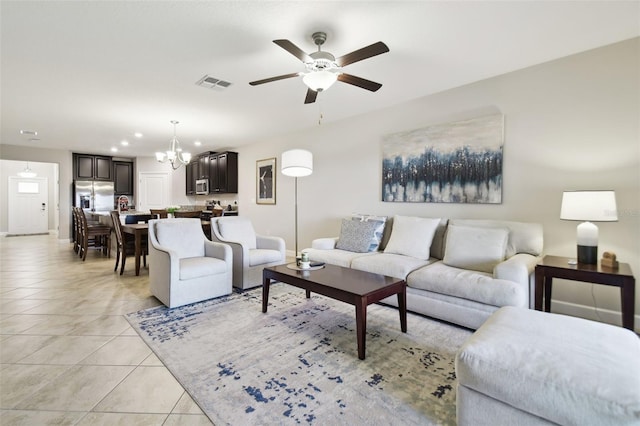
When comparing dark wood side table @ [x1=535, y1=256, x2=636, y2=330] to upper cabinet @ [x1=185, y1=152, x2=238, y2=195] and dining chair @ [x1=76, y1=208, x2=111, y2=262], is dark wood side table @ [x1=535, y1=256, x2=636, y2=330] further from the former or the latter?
dining chair @ [x1=76, y1=208, x2=111, y2=262]

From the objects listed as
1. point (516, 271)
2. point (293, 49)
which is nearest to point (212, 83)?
point (293, 49)

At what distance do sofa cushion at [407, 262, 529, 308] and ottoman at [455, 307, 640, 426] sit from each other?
816 mm

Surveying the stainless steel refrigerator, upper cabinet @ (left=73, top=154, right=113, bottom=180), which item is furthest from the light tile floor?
upper cabinet @ (left=73, top=154, right=113, bottom=180)

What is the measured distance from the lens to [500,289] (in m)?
2.39

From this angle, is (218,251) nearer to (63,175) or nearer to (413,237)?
(413,237)

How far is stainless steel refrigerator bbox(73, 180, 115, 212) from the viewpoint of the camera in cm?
819

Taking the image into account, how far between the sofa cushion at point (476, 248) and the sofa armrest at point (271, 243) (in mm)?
2162

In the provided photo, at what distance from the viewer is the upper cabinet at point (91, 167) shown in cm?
822

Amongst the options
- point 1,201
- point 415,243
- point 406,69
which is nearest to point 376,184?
point 415,243

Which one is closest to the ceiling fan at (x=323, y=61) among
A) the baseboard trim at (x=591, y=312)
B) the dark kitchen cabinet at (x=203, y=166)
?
the baseboard trim at (x=591, y=312)

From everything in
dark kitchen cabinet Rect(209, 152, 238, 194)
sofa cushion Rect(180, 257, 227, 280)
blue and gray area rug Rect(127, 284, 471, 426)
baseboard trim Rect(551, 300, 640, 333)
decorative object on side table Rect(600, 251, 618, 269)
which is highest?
dark kitchen cabinet Rect(209, 152, 238, 194)

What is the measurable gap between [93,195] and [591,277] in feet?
35.0

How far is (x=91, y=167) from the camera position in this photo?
27.8 feet

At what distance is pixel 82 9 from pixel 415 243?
3.61m
